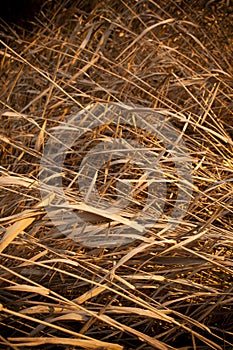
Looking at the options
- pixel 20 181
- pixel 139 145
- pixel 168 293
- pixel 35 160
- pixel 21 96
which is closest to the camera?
pixel 20 181

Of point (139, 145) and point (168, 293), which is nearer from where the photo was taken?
point (168, 293)

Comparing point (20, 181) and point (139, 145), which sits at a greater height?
point (20, 181)

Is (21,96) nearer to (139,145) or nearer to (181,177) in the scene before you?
(139,145)

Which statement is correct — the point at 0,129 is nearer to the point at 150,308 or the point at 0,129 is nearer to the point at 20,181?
the point at 20,181

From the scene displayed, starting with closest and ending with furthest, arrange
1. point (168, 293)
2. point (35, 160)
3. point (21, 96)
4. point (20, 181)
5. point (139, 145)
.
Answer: point (20, 181) → point (168, 293) → point (139, 145) → point (35, 160) → point (21, 96)

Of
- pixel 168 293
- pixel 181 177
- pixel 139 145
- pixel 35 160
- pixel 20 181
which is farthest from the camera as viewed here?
pixel 35 160

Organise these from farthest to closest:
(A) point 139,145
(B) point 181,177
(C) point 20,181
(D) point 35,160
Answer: (D) point 35,160, (A) point 139,145, (B) point 181,177, (C) point 20,181

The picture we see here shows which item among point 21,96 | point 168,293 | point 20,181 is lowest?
point 21,96

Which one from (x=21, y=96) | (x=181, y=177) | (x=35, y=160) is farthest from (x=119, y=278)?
(x=21, y=96)

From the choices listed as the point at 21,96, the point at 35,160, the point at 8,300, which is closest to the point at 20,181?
the point at 8,300
